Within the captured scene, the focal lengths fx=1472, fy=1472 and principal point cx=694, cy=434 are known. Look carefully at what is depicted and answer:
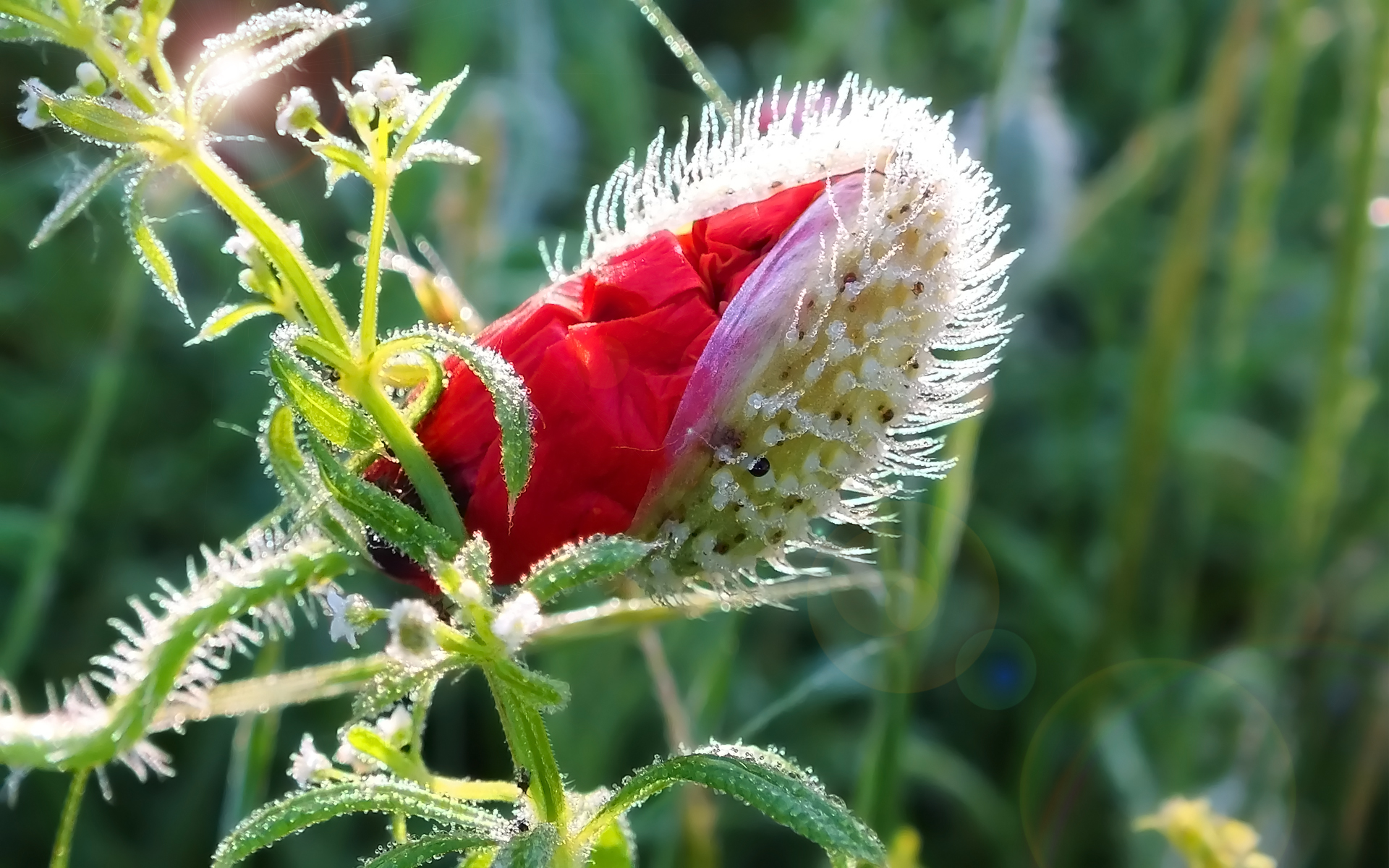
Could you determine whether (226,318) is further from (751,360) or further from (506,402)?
(751,360)

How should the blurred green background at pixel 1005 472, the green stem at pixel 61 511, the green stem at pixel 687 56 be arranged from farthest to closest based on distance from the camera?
the blurred green background at pixel 1005 472 → the green stem at pixel 61 511 → the green stem at pixel 687 56

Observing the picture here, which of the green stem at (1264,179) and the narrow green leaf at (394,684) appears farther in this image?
the green stem at (1264,179)

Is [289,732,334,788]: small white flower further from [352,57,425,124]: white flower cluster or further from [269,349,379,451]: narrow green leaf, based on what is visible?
[352,57,425,124]: white flower cluster

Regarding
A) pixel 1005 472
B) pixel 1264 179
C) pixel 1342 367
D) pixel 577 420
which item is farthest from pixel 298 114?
pixel 1005 472

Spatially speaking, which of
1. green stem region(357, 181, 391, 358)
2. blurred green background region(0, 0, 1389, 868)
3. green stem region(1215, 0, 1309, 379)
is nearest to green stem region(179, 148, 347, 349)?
green stem region(357, 181, 391, 358)

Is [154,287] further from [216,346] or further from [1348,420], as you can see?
[1348,420]

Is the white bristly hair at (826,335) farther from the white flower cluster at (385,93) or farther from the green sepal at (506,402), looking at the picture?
the white flower cluster at (385,93)

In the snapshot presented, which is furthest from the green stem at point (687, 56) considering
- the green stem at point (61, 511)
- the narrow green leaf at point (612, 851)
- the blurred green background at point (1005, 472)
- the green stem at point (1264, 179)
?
the green stem at point (1264, 179)
